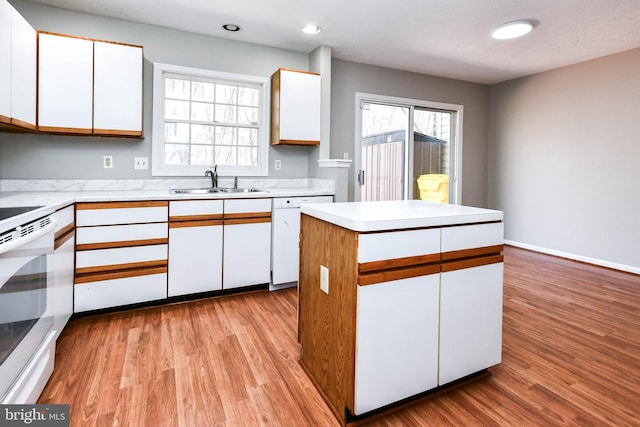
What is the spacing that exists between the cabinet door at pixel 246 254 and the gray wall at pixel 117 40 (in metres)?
0.98

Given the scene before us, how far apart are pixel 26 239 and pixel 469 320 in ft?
6.69

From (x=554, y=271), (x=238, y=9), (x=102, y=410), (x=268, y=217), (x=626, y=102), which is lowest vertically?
(x=102, y=410)

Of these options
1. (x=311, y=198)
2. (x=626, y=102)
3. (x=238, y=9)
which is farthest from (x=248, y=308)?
(x=626, y=102)

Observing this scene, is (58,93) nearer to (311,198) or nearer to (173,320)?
(173,320)

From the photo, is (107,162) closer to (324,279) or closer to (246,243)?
(246,243)

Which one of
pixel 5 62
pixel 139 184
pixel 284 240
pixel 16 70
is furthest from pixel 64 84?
pixel 284 240

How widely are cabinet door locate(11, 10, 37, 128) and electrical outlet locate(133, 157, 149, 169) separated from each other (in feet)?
2.65

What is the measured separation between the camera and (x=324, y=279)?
1691mm

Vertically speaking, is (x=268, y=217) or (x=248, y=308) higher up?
(x=268, y=217)

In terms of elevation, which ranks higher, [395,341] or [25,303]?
[25,303]

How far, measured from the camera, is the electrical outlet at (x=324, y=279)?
1666 millimetres

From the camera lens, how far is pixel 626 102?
3943 millimetres

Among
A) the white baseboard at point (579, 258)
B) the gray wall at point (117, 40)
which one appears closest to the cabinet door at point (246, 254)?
the gray wall at point (117, 40)

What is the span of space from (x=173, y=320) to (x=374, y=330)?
1786 millimetres
